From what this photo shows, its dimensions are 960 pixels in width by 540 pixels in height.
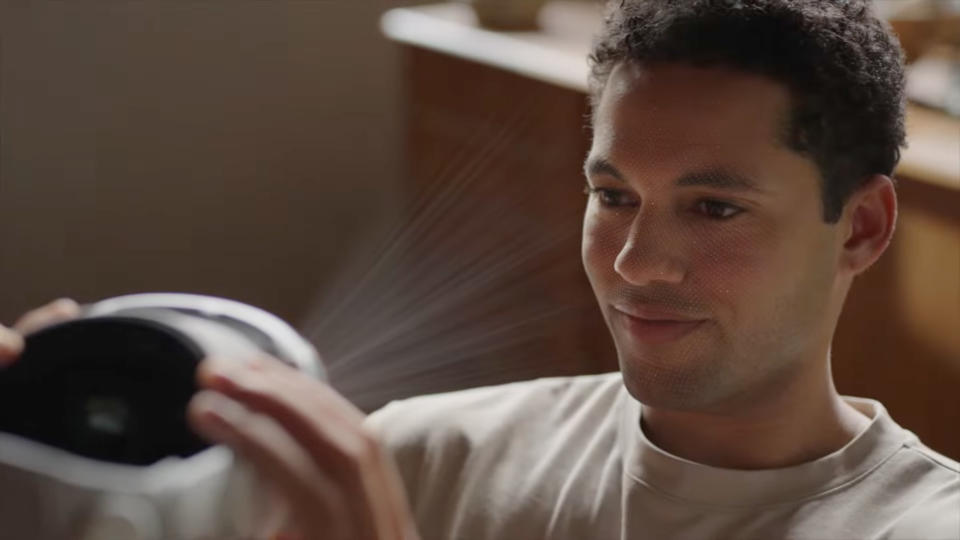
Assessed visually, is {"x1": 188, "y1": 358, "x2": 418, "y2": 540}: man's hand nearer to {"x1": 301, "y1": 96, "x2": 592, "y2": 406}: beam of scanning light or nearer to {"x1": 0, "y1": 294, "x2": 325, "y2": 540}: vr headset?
{"x1": 0, "y1": 294, "x2": 325, "y2": 540}: vr headset

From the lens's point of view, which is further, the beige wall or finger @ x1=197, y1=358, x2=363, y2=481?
the beige wall

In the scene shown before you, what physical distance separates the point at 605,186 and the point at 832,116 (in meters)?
0.16

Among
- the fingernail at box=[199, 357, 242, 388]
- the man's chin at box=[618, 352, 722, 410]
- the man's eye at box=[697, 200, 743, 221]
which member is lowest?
the man's chin at box=[618, 352, 722, 410]

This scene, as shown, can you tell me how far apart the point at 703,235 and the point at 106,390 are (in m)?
0.43

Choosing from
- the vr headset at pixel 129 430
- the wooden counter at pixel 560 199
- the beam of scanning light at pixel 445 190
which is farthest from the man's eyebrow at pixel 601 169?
the beam of scanning light at pixel 445 190

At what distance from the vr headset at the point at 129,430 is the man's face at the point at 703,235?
0.33m

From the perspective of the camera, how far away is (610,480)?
93cm

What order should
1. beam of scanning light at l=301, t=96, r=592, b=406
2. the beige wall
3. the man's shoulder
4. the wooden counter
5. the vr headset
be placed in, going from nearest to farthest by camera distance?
1. the vr headset
2. the man's shoulder
3. the wooden counter
4. the beige wall
5. beam of scanning light at l=301, t=96, r=592, b=406

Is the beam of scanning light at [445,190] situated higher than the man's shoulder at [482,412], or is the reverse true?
the man's shoulder at [482,412]

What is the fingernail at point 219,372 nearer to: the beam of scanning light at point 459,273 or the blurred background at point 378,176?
the blurred background at point 378,176

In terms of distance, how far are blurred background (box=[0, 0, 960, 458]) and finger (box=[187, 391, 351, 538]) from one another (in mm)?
701

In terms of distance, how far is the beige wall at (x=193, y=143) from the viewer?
5.09 feet

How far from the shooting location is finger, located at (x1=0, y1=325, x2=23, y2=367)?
1.85ft

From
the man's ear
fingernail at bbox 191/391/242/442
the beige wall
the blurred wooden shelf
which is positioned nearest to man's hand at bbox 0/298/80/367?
fingernail at bbox 191/391/242/442
